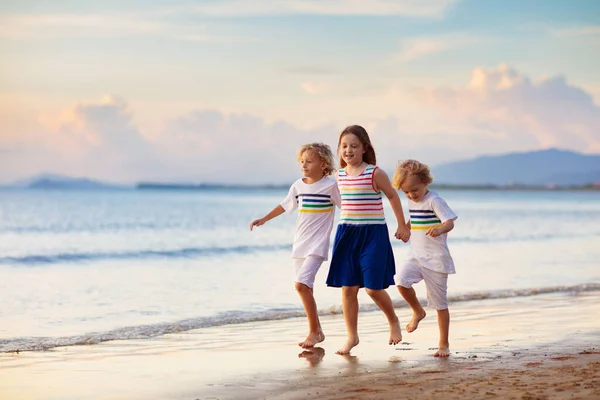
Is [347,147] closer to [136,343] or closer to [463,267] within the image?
[136,343]

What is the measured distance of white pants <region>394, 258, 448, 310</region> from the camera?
6625 mm

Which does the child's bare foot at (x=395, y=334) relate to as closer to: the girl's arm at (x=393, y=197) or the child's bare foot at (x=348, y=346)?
the child's bare foot at (x=348, y=346)

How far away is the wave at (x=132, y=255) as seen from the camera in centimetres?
2050

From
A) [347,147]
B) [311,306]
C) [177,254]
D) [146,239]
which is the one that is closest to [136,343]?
[311,306]

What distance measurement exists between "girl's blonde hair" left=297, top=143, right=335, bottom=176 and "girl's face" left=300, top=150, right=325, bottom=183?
0.02 meters

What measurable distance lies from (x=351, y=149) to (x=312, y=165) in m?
0.50

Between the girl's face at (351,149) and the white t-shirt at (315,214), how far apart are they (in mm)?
394

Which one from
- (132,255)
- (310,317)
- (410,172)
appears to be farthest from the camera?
(132,255)

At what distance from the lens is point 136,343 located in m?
7.70

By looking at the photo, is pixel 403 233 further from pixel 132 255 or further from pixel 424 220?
pixel 132 255

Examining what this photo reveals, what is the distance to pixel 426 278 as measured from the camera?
21.9ft

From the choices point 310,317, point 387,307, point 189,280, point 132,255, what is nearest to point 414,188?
point 387,307

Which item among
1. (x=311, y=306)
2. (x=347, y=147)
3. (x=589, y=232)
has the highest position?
→ (x=347, y=147)

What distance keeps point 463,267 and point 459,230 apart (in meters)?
16.1
